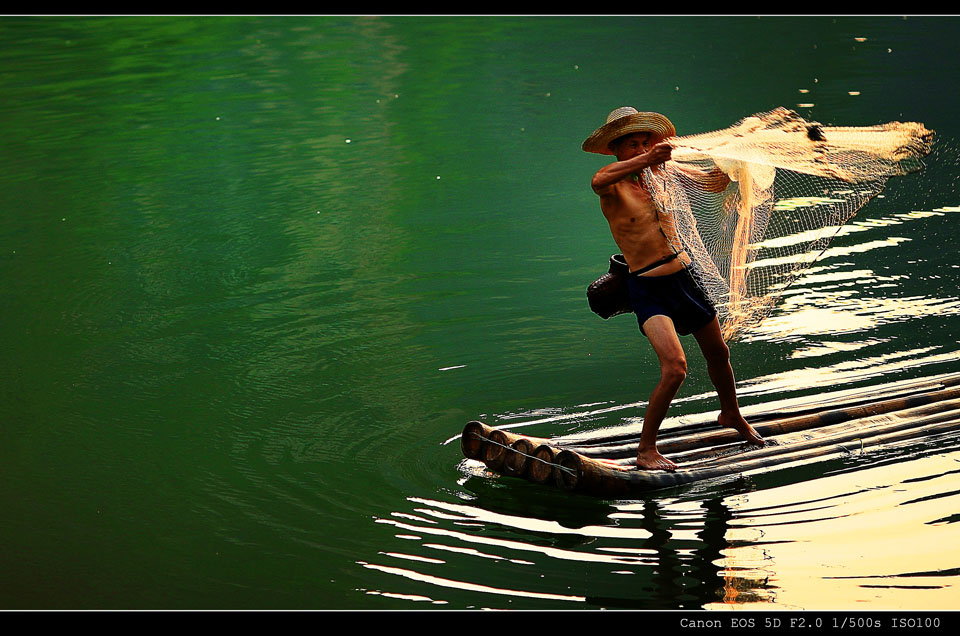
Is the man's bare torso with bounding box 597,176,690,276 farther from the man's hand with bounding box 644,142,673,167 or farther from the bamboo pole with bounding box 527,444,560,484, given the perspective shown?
the bamboo pole with bounding box 527,444,560,484

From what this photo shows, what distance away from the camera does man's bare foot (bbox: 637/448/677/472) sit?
5.01 metres

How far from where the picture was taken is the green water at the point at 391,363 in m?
4.50

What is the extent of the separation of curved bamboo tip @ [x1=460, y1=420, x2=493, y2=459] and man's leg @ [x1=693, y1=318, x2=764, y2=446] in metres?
1.10

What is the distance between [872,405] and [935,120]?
365 inches

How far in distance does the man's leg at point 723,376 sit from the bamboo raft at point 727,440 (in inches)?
2.5

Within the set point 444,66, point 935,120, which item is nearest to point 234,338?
point 935,120

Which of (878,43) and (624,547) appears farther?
(878,43)

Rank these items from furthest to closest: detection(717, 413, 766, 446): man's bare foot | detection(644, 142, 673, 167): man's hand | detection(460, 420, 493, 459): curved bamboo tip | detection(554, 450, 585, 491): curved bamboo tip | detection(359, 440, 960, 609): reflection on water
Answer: detection(717, 413, 766, 446): man's bare foot
detection(460, 420, 493, 459): curved bamboo tip
detection(554, 450, 585, 491): curved bamboo tip
detection(644, 142, 673, 167): man's hand
detection(359, 440, 960, 609): reflection on water

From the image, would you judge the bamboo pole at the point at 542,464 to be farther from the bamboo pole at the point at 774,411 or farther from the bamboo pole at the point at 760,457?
the bamboo pole at the point at 774,411

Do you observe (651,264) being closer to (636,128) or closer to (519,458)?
(636,128)

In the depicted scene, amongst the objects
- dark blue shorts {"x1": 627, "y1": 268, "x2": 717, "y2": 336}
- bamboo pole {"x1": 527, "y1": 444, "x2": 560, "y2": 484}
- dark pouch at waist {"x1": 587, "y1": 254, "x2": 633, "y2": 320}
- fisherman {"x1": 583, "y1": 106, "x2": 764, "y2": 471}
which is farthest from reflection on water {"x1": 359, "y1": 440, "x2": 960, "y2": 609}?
dark pouch at waist {"x1": 587, "y1": 254, "x2": 633, "y2": 320}

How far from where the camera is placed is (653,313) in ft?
16.5

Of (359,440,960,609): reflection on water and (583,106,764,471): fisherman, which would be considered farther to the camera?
(583,106,764,471): fisherman

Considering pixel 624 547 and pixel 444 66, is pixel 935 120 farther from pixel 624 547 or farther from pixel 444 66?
pixel 624 547
